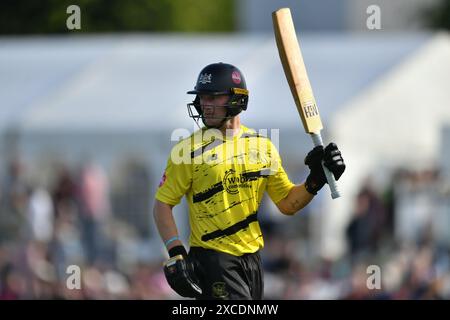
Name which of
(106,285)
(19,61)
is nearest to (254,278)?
(106,285)

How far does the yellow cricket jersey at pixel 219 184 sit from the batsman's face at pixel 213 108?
78 mm

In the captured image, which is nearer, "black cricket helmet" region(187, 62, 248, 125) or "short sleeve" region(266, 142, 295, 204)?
"black cricket helmet" region(187, 62, 248, 125)

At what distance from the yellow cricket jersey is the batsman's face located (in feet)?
0.26

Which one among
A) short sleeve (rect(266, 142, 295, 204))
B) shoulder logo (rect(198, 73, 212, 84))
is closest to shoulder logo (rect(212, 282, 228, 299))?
short sleeve (rect(266, 142, 295, 204))

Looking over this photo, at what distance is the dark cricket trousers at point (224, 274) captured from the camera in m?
8.00

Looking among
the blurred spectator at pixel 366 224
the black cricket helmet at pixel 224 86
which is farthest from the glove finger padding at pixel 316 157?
the blurred spectator at pixel 366 224

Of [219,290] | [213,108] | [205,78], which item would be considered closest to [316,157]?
[213,108]

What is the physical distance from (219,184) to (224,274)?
1.79 feet

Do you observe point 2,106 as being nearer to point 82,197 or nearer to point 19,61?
point 19,61

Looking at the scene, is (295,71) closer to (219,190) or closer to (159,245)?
(219,190)

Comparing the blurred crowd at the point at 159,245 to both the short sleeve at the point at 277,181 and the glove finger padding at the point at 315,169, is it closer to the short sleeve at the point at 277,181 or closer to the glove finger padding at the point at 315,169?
the short sleeve at the point at 277,181

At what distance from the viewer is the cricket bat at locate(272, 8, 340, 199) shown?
26.0ft

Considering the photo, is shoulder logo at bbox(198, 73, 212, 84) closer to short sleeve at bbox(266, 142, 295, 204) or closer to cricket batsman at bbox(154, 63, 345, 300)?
cricket batsman at bbox(154, 63, 345, 300)

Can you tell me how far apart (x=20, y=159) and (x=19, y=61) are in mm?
2356
